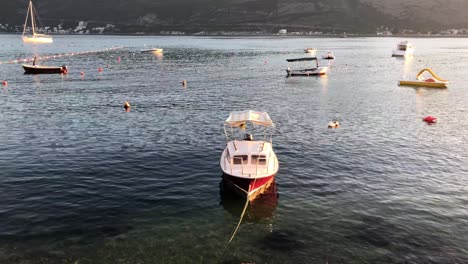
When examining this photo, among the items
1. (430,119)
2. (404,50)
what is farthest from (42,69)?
(404,50)

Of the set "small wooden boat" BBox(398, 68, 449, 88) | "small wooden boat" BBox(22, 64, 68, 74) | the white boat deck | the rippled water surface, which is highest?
"small wooden boat" BBox(22, 64, 68, 74)

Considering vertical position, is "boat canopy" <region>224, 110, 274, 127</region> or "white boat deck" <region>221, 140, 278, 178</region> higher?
"boat canopy" <region>224, 110, 274, 127</region>

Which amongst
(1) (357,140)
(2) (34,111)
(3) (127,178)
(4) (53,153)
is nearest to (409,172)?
(1) (357,140)

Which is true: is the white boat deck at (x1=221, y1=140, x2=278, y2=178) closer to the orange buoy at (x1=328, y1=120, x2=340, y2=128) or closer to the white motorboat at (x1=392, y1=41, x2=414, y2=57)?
the orange buoy at (x1=328, y1=120, x2=340, y2=128)

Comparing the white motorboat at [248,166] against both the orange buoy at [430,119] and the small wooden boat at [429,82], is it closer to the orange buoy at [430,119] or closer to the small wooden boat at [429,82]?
the orange buoy at [430,119]

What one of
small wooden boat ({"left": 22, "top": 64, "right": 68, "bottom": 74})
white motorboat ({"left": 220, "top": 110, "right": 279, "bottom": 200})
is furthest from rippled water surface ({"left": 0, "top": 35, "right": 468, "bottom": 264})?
small wooden boat ({"left": 22, "top": 64, "right": 68, "bottom": 74})

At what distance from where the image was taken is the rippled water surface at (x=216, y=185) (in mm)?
27484

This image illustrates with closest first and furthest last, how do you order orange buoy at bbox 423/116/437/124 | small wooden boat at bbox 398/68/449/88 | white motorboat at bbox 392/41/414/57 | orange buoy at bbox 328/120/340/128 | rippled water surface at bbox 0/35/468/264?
rippled water surface at bbox 0/35/468/264 < orange buoy at bbox 328/120/340/128 < orange buoy at bbox 423/116/437/124 < small wooden boat at bbox 398/68/449/88 < white motorboat at bbox 392/41/414/57

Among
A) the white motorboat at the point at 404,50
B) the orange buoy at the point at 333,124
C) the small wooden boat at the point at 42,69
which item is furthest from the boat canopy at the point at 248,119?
the white motorboat at the point at 404,50

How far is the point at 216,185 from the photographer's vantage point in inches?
1501

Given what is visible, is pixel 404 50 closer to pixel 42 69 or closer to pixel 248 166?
pixel 42 69

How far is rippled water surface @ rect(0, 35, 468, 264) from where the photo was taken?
2748 cm

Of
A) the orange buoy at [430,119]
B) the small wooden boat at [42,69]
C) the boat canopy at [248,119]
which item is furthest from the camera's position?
the small wooden boat at [42,69]

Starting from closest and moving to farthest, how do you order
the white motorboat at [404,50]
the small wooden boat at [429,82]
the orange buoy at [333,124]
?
the orange buoy at [333,124]
the small wooden boat at [429,82]
the white motorboat at [404,50]
